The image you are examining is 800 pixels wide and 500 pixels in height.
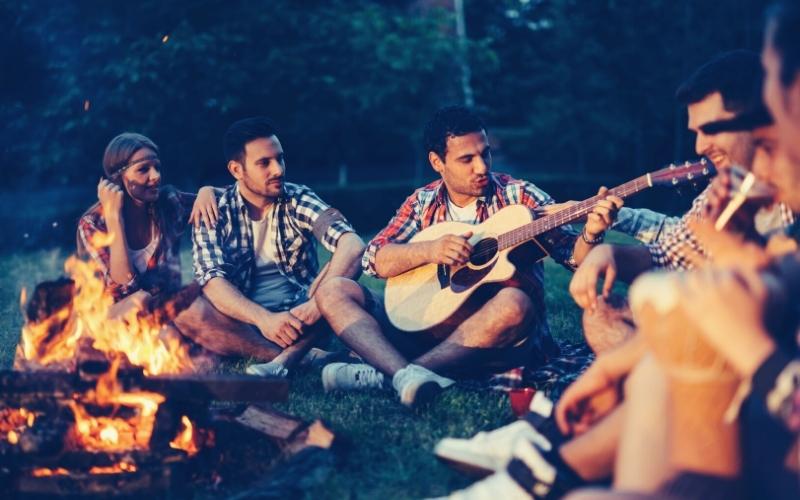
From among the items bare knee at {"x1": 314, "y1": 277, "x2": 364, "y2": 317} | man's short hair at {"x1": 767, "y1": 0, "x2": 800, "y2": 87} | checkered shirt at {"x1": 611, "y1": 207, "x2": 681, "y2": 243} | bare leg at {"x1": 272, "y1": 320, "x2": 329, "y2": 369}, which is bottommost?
bare leg at {"x1": 272, "y1": 320, "x2": 329, "y2": 369}

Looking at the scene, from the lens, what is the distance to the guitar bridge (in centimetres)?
533

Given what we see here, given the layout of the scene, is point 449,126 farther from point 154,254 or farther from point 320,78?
point 320,78

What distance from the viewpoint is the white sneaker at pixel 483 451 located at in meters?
3.29

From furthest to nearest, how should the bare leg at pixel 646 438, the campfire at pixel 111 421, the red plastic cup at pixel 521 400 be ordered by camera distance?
1. the red plastic cup at pixel 521 400
2. the campfire at pixel 111 421
3. the bare leg at pixel 646 438

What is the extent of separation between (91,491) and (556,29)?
744 inches

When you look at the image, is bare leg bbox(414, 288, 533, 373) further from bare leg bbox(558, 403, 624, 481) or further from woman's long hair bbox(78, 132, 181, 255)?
woman's long hair bbox(78, 132, 181, 255)

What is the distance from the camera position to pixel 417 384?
4605mm

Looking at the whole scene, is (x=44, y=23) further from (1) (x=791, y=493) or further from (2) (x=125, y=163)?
(1) (x=791, y=493)

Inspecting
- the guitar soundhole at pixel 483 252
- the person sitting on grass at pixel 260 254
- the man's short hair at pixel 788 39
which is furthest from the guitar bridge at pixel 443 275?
the man's short hair at pixel 788 39

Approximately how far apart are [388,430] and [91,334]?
1.75m

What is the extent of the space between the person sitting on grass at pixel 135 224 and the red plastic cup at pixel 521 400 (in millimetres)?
2678

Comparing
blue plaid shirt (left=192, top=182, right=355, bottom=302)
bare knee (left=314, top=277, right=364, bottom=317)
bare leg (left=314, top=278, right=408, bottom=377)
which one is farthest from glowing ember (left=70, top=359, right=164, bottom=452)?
blue plaid shirt (left=192, top=182, right=355, bottom=302)

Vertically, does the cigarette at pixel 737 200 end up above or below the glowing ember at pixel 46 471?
above

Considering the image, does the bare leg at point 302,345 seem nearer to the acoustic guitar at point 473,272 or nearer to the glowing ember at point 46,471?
the acoustic guitar at point 473,272
